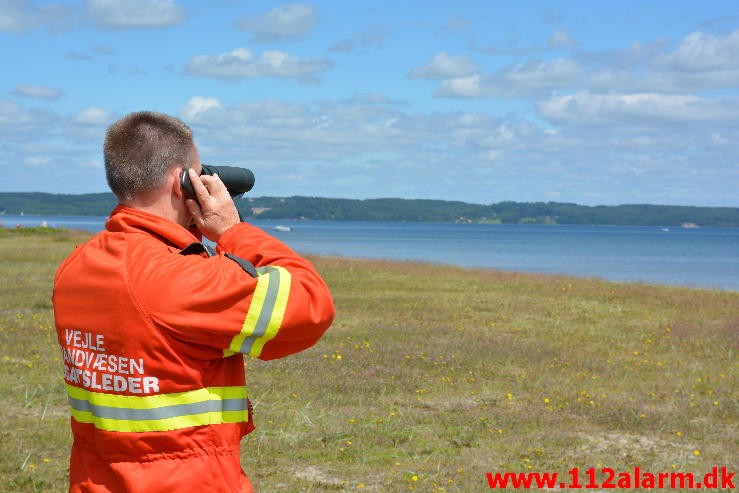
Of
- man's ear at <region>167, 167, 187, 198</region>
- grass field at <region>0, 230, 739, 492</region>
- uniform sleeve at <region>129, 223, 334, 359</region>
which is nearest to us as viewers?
uniform sleeve at <region>129, 223, 334, 359</region>

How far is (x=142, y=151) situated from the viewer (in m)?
2.55

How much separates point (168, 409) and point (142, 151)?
2.64ft

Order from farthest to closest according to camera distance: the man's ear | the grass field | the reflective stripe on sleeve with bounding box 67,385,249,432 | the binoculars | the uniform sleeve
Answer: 1. the grass field
2. the binoculars
3. the man's ear
4. the reflective stripe on sleeve with bounding box 67,385,249,432
5. the uniform sleeve

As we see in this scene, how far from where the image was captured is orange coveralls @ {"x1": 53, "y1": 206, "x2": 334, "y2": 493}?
7.84 feet

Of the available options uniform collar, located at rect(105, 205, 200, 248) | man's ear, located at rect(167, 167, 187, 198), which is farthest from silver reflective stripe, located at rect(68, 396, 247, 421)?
man's ear, located at rect(167, 167, 187, 198)

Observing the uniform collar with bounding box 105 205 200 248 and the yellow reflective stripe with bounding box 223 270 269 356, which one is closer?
the yellow reflective stripe with bounding box 223 270 269 356

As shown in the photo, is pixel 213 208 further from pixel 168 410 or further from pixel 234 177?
pixel 168 410

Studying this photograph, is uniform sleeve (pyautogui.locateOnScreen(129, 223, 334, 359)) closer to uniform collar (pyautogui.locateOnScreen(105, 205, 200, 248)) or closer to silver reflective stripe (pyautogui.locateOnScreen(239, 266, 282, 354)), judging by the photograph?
silver reflective stripe (pyautogui.locateOnScreen(239, 266, 282, 354))

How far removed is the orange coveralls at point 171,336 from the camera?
7.84ft

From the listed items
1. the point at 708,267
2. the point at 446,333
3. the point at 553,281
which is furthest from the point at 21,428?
the point at 708,267

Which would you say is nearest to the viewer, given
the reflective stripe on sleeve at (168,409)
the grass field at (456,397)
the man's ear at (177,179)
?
the reflective stripe on sleeve at (168,409)

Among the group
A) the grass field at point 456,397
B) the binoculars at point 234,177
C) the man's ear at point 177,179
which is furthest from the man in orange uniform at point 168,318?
the grass field at point 456,397

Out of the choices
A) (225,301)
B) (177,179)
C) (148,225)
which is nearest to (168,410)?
(225,301)

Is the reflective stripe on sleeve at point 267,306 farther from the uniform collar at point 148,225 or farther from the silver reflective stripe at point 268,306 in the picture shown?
the uniform collar at point 148,225
